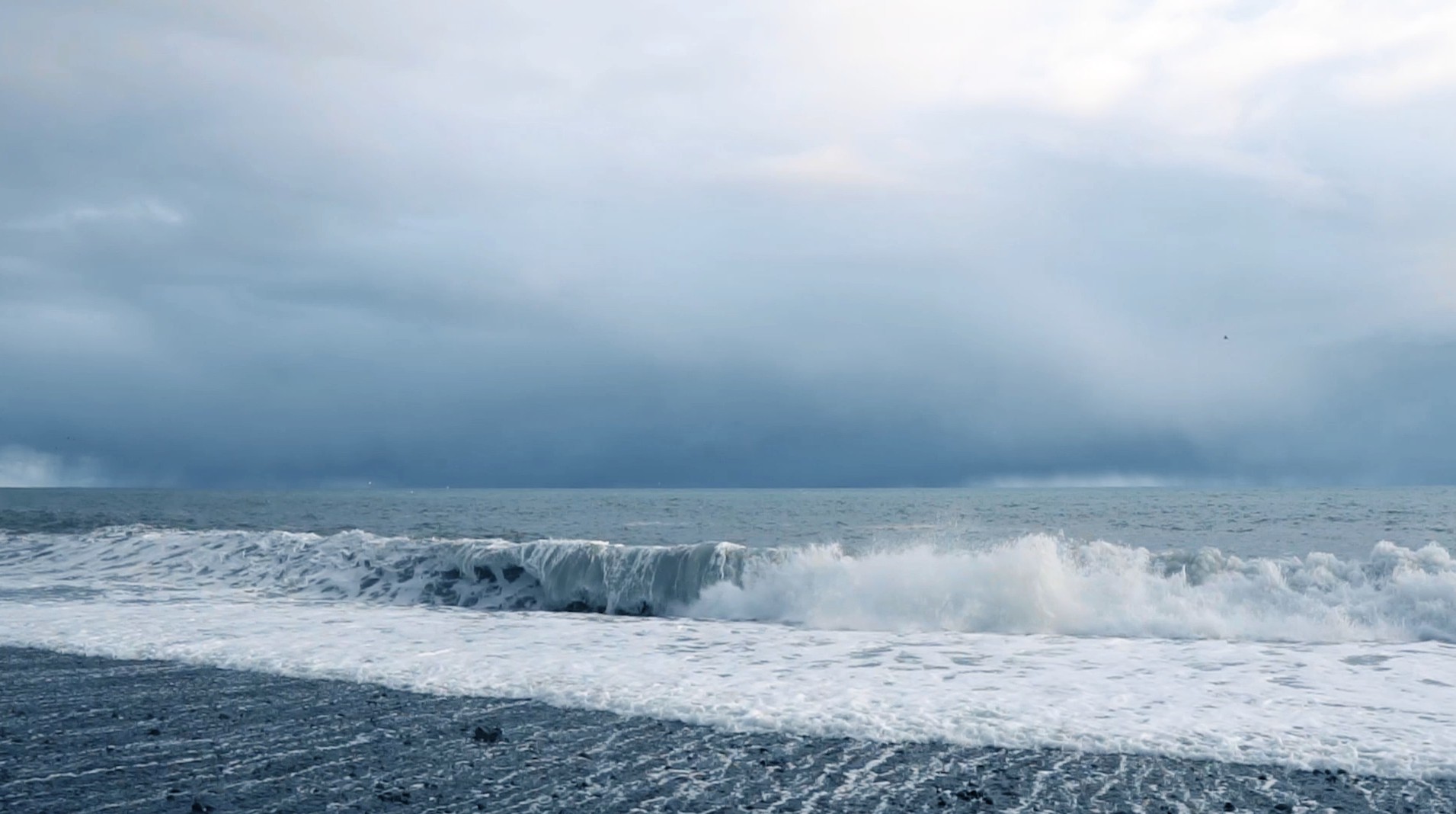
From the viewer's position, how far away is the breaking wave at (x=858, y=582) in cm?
1505

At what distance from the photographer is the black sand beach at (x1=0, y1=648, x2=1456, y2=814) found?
6.11 m

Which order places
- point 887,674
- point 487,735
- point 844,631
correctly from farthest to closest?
point 844,631 → point 887,674 → point 487,735

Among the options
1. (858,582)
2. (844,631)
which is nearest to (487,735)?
(844,631)

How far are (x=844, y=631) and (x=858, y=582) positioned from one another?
2518mm

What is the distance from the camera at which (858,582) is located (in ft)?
57.1

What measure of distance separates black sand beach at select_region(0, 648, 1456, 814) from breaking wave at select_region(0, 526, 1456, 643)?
26.0ft

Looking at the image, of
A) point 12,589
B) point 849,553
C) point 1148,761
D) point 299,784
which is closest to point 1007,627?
point 849,553

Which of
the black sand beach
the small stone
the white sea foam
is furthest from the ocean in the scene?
the small stone

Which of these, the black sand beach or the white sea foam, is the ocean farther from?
the black sand beach

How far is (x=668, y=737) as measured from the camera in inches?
310

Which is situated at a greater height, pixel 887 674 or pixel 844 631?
pixel 887 674

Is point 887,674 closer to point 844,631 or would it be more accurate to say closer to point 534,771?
point 844,631

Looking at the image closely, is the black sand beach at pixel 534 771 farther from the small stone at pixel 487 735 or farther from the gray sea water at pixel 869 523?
the gray sea water at pixel 869 523

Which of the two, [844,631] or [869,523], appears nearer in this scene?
[844,631]
